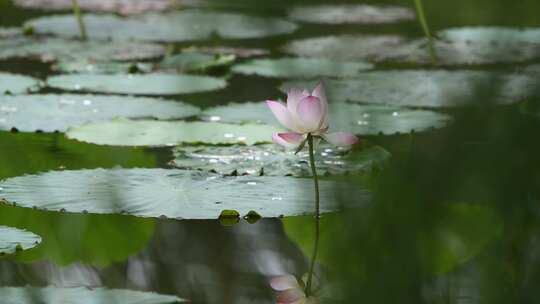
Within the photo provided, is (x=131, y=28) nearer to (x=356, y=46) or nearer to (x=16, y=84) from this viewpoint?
(x=356, y=46)

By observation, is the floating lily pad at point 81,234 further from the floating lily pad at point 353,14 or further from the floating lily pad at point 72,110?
the floating lily pad at point 353,14

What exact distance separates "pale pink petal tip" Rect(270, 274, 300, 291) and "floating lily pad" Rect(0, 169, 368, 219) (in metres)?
0.23

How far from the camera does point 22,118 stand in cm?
225

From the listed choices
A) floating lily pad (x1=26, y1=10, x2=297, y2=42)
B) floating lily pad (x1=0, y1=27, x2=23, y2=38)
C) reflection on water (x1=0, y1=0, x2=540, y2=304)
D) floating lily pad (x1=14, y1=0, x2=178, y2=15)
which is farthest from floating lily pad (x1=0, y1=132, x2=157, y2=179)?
floating lily pad (x1=14, y1=0, x2=178, y2=15)

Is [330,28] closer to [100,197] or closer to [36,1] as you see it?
[36,1]

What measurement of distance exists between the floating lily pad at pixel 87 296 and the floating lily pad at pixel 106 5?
3.38 m

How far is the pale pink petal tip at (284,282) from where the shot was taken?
1229mm

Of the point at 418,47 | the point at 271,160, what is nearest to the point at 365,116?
the point at 271,160

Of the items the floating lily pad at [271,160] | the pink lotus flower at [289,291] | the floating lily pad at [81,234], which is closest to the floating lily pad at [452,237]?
the pink lotus flower at [289,291]

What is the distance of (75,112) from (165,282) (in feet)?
3.78

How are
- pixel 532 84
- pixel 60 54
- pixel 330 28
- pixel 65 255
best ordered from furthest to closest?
1. pixel 330 28
2. pixel 60 54
3. pixel 65 255
4. pixel 532 84

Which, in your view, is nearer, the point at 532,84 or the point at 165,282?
the point at 532,84

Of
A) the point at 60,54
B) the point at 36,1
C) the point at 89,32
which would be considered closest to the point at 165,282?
the point at 60,54

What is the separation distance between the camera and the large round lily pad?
2055 mm
